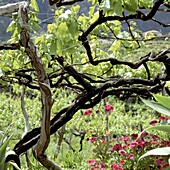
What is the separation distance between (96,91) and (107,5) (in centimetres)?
107

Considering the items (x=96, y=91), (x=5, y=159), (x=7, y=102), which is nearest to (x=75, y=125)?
(x=7, y=102)

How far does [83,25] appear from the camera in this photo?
99.0 inches

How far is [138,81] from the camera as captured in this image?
8.42ft

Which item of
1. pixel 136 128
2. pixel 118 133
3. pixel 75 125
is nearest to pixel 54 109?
pixel 75 125

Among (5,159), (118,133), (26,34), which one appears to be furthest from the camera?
(118,133)

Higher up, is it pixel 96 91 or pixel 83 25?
pixel 83 25

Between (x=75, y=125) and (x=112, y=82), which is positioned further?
(x=75, y=125)

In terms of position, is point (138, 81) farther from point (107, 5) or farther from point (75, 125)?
point (75, 125)

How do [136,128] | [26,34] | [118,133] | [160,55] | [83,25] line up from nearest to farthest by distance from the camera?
[26,34] → [160,55] → [83,25] → [118,133] → [136,128]

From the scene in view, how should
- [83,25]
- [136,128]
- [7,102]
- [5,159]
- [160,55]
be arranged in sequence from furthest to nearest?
[7,102], [136,128], [83,25], [160,55], [5,159]

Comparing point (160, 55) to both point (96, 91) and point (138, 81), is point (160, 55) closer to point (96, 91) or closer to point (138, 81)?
point (138, 81)

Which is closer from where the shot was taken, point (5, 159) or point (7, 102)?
point (5, 159)

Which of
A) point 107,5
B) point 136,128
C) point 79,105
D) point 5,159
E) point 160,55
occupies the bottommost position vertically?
point 136,128

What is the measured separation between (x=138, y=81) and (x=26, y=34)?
1.20m
